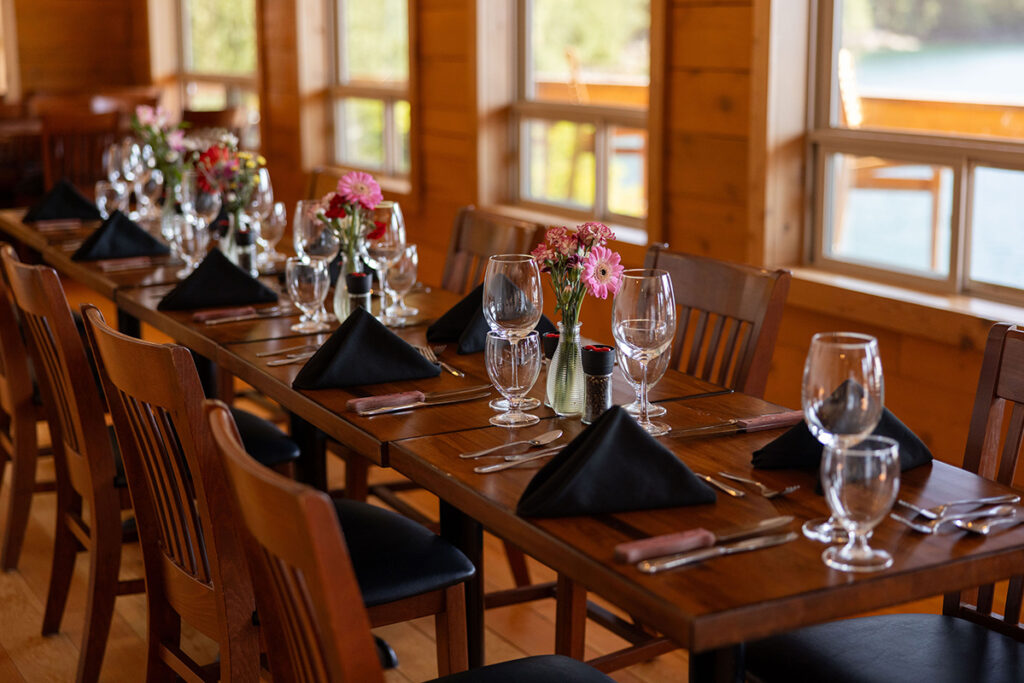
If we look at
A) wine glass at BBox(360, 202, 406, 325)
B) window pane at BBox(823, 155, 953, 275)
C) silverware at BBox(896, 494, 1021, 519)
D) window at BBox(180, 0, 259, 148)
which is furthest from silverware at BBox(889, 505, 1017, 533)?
window at BBox(180, 0, 259, 148)

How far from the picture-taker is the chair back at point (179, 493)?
1642 millimetres

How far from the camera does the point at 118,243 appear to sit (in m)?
3.27

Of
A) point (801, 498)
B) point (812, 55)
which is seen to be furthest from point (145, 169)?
point (801, 498)

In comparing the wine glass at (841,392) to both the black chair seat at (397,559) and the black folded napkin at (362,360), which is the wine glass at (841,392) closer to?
the black chair seat at (397,559)

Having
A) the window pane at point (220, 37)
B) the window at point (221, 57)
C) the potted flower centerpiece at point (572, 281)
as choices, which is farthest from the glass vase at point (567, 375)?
the window pane at point (220, 37)

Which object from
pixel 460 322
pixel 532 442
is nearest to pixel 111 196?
pixel 460 322

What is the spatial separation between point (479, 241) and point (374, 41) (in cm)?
277

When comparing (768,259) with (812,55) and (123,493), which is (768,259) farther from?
(123,493)

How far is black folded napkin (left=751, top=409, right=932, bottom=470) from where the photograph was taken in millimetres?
1555

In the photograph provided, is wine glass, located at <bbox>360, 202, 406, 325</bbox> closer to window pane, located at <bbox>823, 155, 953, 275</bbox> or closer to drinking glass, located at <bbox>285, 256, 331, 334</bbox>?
drinking glass, located at <bbox>285, 256, 331, 334</bbox>

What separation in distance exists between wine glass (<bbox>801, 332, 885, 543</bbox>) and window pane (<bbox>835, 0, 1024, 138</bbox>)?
5.71 ft

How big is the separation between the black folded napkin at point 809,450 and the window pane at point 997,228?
4.95ft

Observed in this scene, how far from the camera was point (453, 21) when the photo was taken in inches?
184

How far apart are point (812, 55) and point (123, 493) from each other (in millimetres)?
2127
